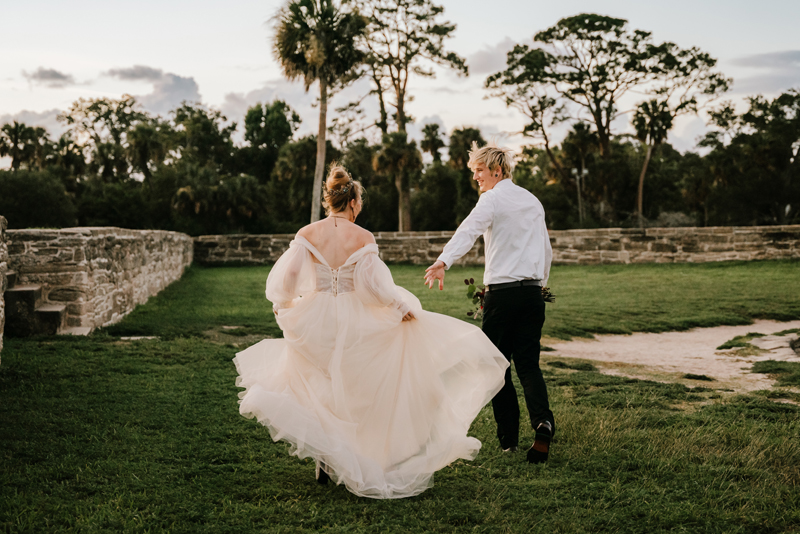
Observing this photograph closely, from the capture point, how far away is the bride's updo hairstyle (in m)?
3.66

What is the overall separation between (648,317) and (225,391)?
785cm

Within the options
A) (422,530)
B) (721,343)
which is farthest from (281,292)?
(721,343)

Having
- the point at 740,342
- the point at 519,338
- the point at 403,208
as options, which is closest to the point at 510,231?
the point at 519,338

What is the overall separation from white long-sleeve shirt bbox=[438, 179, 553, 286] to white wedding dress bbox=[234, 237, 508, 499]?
50 centimetres

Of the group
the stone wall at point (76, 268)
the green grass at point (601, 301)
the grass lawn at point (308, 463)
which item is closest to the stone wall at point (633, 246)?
the green grass at point (601, 301)

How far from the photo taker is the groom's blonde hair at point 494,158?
4.07m

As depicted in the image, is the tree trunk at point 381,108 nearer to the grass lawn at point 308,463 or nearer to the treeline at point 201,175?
the treeline at point 201,175

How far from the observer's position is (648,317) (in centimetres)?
1084

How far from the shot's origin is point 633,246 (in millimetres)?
19688

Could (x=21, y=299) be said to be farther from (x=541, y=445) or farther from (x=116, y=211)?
(x=116, y=211)

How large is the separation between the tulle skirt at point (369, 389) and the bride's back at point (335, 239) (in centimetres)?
22

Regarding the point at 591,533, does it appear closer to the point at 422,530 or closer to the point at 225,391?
the point at 422,530

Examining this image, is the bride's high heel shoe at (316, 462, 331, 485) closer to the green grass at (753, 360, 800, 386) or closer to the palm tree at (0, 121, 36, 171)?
the green grass at (753, 360, 800, 386)

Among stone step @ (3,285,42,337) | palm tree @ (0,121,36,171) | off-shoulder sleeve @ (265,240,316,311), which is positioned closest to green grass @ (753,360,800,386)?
off-shoulder sleeve @ (265,240,316,311)
